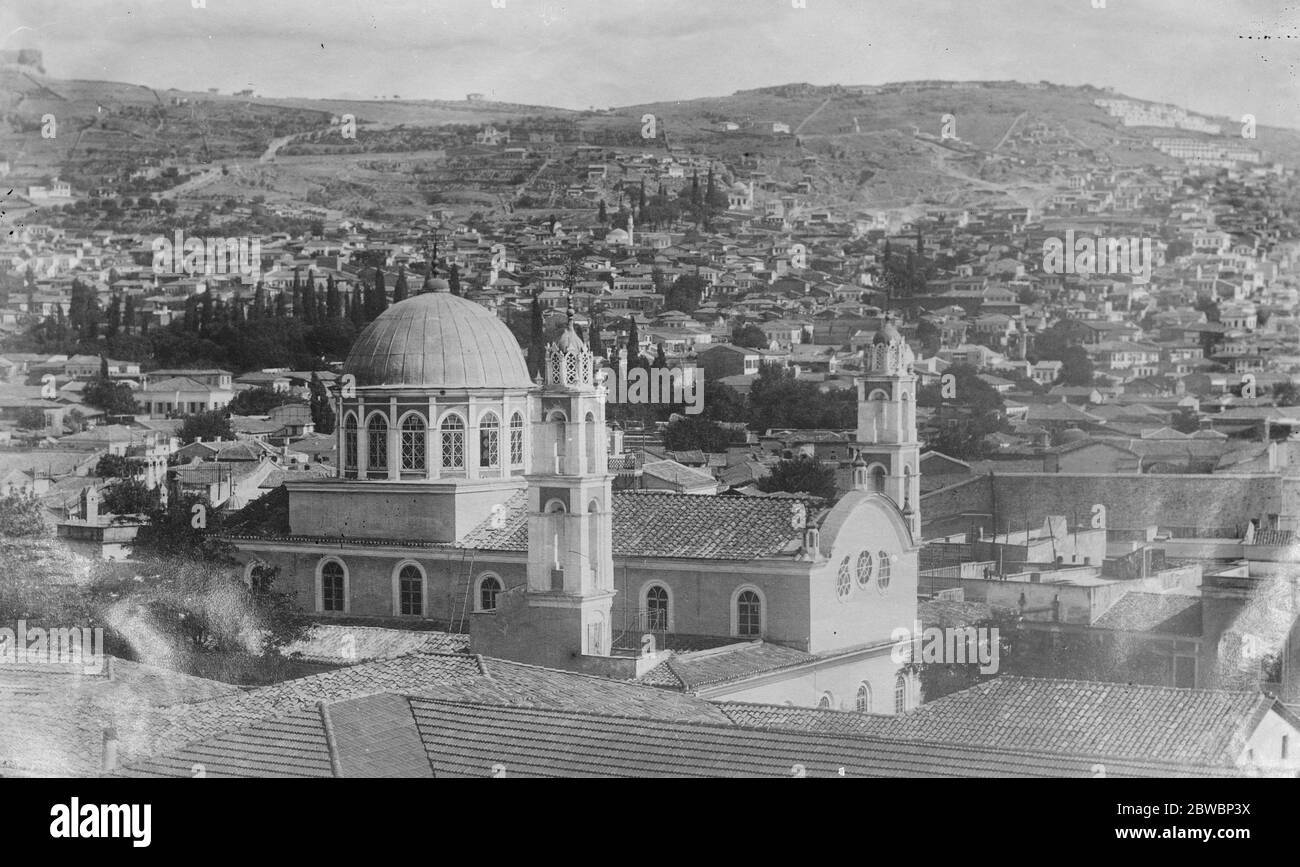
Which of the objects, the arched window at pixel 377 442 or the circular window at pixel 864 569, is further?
the arched window at pixel 377 442

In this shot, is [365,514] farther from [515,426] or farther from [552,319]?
[552,319]

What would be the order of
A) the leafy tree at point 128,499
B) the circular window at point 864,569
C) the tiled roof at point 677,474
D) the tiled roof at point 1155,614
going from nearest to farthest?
the circular window at point 864,569
the tiled roof at point 1155,614
the tiled roof at point 677,474
the leafy tree at point 128,499

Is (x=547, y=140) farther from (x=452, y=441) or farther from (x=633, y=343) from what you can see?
(x=452, y=441)

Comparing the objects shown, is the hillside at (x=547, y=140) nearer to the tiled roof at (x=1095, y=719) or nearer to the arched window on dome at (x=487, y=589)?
the arched window on dome at (x=487, y=589)

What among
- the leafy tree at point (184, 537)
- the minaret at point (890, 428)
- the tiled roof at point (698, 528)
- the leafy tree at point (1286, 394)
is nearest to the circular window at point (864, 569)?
the tiled roof at point (698, 528)

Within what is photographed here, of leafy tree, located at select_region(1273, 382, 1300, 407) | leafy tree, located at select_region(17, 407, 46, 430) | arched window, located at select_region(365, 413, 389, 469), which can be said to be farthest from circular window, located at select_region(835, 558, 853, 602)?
leafy tree, located at select_region(1273, 382, 1300, 407)

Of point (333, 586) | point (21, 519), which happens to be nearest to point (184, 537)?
point (333, 586)

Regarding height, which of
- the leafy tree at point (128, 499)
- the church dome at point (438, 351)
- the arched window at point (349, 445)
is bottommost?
the leafy tree at point (128, 499)

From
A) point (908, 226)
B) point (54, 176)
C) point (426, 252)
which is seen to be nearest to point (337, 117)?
point (426, 252)
